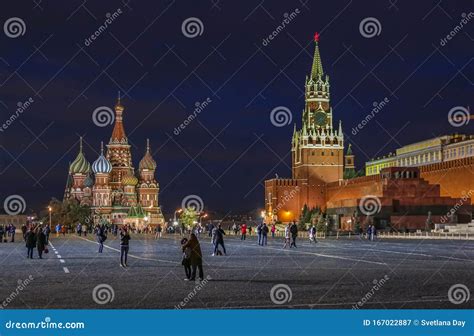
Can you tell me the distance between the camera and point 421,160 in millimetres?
117562

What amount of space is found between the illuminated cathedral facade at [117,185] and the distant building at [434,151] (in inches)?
1118

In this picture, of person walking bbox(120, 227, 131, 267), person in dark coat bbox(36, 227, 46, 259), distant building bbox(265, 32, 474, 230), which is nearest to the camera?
person walking bbox(120, 227, 131, 267)

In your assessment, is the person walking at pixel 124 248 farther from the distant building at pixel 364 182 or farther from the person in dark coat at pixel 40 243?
the distant building at pixel 364 182

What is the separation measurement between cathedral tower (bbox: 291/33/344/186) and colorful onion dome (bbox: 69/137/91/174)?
26763 mm

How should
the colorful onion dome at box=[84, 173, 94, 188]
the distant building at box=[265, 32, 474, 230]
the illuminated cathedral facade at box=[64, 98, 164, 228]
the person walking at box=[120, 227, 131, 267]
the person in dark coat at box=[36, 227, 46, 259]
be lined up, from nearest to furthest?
1. the person walking at box=[120, 227, 131, 267]
2. the person in dark coat at box=[36, 227, 46, 259]
3. the distant building at box=[265, 32, 474, 230]
4. the illuminated cathedral facade at box=[64, 98, 164, 228]
5. the colorful onion dome at box=[84, 173, 94, 188]

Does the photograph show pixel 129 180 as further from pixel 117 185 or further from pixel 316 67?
pixel 316 67

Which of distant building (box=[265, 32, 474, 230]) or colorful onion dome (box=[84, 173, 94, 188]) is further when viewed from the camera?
colorful onion dome (box=[84, 173, 94, 188])

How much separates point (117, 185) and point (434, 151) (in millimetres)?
43028

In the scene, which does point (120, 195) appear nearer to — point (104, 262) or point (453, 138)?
point (453, 138)

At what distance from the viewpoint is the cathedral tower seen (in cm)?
10488

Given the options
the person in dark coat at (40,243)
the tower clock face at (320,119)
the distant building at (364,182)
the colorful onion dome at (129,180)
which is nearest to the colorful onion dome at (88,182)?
the colorful onion dome at (129,180)

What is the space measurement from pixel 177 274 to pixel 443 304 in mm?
6206

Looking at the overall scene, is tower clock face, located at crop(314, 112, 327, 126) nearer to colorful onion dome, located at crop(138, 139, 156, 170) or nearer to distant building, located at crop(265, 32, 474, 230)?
distant building, located at crop(265, 32, 474, 230)

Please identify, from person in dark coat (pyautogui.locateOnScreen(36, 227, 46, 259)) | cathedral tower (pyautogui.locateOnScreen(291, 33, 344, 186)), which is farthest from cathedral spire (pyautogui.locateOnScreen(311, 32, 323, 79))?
person in dark coat (pyautogui.locateOnScreen(36, 227, 46, 259))
